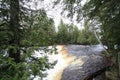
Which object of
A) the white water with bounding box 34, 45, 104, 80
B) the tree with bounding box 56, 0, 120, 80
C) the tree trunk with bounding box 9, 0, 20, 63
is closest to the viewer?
the tree trunk with bounding box 9, 0, 20, 63

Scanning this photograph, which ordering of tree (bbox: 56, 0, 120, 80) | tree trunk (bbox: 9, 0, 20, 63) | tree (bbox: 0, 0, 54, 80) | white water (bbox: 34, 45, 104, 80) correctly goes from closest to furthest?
tree (bbox: 0, 0, 54, 80) < tree trunk (bbox: 9, 0, 20, 63) < tree (bbox: 56, 0, 120, 80) < white water (bbox: 34, 45, 104, 80)

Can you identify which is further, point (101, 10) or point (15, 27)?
point (101, 10)

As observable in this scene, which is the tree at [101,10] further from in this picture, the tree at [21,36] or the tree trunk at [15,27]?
the tree trunk at [15,27]

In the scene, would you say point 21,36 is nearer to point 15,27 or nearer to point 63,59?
point 15,27

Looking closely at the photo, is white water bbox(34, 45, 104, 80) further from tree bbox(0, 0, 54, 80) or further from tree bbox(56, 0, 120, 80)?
tree bbox(0, 0, 54, 80)

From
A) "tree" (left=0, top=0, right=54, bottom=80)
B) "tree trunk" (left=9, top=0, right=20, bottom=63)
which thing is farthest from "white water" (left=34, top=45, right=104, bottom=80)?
"tree trunk" (left=9, top=0, right=20, bottom=63)

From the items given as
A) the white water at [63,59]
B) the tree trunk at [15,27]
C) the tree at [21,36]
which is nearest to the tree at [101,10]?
the tree at [21,36]

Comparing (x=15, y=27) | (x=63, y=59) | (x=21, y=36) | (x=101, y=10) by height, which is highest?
(x=101, y=10)

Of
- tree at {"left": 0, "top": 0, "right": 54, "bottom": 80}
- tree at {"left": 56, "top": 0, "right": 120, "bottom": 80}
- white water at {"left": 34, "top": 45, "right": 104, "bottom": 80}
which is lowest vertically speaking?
white water at {"left": 34, "top": 45, "right": 104, "bottom": 80}

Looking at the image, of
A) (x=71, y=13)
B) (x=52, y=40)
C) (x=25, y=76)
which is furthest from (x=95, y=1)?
(x=25, y=76)

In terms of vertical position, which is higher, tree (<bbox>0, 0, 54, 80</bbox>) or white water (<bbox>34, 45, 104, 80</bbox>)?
tree (<bbox>0, 0, 54, 80</bbox>)

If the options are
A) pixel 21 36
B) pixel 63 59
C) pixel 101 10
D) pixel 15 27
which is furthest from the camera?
pixel 63 59

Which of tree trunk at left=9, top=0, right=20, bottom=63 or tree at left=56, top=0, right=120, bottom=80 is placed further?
tree at left=56, top=0, right=120, bottom=80

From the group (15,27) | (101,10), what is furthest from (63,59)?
(15,27)
